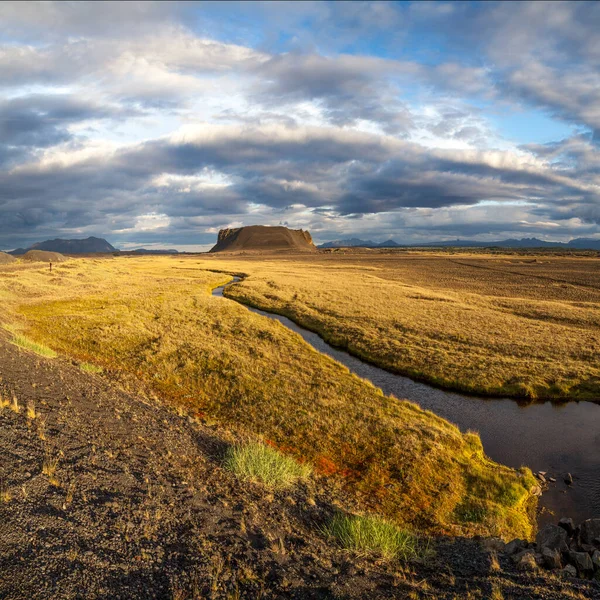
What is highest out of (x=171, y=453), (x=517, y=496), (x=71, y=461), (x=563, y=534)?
(x=71, y=461)

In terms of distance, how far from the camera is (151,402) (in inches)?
761

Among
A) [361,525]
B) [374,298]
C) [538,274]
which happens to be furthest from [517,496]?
[538,274]

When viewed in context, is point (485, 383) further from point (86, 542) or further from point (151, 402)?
point (86, 542)

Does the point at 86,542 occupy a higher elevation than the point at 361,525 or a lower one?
higher

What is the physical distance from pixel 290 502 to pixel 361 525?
2.26m

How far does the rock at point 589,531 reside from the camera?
34.8 feet

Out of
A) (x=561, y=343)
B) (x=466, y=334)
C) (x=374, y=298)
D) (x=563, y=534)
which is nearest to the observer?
(x=563, y=534)

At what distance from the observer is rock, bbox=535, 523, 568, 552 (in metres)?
10.2

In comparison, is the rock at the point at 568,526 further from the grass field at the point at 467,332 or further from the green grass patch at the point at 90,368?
the green grass patch at the point at 90,368

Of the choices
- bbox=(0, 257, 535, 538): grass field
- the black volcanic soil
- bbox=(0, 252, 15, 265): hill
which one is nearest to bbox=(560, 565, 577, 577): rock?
the black volcanic soil

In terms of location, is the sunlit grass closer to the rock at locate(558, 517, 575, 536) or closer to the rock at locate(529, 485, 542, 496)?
the rock at locate(529, 485, 542, 496)

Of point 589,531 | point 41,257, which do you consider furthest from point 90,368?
point 41,257

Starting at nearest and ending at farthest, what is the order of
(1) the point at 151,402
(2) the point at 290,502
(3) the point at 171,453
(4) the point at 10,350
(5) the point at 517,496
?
(2) the point at 290,502
(3) the point at 171,453
(5) the point at 517,496
(1) the point at 151,402
(4) the point at 10,350

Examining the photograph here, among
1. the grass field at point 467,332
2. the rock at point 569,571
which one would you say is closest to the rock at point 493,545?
the rock at point 569,571
